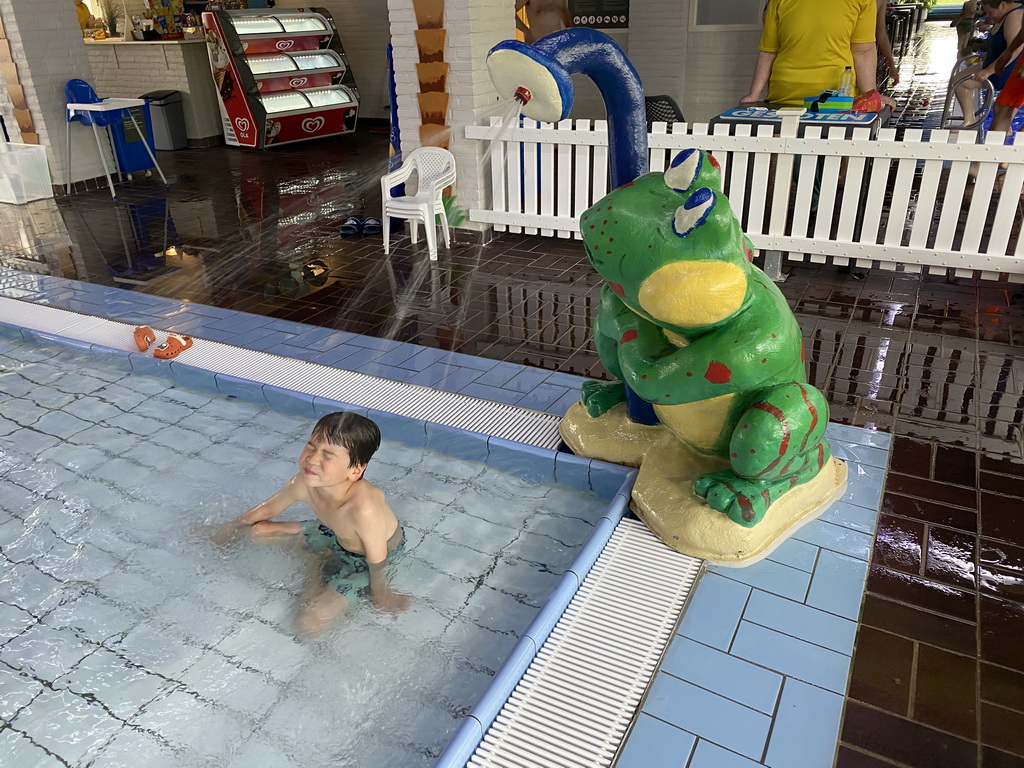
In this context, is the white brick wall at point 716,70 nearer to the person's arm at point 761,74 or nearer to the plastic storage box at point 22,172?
the person's arm at point 761,74

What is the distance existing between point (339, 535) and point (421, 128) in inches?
216

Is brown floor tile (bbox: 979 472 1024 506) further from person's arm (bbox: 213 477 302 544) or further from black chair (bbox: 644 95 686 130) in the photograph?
black chair (bbox: 644 95 686 130)

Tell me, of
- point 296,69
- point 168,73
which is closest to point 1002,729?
point 296,69

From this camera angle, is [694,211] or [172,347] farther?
[172,347]

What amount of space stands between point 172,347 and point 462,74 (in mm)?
3962

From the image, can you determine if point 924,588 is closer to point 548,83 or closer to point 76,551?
point 548,83

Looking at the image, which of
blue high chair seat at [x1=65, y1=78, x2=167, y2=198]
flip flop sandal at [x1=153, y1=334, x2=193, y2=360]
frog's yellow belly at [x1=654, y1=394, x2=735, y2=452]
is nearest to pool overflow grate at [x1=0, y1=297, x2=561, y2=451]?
flip flop sandal at [x1=153, y1=334, x2=193, y2=360]

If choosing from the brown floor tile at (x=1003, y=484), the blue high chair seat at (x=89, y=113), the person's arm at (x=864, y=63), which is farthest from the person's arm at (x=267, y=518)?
the blue high chair seat at (x=89, y=113)

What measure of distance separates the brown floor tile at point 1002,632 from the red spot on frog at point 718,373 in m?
Answer: 1.28

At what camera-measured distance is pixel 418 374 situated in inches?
188

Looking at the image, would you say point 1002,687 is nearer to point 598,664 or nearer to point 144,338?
point 598,664

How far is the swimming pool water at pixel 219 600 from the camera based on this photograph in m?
2.54

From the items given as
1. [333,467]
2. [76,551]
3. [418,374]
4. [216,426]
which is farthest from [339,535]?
[418,374]

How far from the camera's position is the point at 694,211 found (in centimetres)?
255
